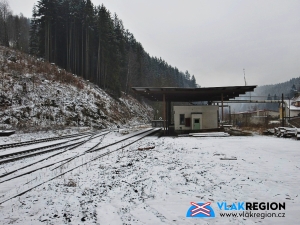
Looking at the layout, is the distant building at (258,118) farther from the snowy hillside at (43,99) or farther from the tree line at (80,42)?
the tree line at (80,42)

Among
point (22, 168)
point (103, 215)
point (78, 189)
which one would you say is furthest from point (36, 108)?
point (103, 215)

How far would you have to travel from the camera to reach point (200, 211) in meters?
4.52

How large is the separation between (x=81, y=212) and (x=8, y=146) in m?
13.2

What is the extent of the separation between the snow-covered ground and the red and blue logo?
12cm

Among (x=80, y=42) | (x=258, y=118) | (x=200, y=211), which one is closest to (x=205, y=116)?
(x=200, y=211)

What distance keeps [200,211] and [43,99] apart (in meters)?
29.7

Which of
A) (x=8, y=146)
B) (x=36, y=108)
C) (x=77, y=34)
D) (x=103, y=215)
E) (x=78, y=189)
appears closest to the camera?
(x=103, y=215)

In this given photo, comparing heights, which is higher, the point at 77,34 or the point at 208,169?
the point at 77,34

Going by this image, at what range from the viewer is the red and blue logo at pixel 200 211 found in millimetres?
4336

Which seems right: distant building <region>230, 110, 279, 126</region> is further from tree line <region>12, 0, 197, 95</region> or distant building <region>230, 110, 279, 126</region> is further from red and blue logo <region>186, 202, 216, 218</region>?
red and blue logo <region>186, 202, 216, 218</region>

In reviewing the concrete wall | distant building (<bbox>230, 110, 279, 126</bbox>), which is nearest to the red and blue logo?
the concrete wall

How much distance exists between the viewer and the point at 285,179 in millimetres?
6562

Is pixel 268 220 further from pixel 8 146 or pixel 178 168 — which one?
pixel 8 146

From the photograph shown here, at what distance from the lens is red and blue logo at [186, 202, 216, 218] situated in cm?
434
